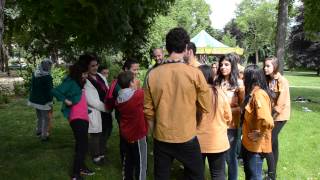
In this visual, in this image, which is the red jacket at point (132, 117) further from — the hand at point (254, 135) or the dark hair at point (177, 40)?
the dark hair at point (177, 40)

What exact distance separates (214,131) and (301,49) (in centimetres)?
5690

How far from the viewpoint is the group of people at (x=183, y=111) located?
4.15m

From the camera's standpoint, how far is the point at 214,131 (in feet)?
15.9

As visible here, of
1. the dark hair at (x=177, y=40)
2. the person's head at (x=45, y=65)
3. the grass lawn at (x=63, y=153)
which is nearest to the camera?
the dark hair at (x=177, y=40)

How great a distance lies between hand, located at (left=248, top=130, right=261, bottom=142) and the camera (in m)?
5.25

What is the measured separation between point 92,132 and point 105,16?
5.71 ft

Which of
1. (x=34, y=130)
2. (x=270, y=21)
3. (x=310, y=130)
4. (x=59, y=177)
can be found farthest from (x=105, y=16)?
(x=270, y=21)

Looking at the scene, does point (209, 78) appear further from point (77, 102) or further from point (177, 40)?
point (77, 102)

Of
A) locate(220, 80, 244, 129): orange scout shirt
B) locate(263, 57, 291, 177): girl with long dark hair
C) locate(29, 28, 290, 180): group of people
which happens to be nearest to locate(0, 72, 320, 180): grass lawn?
locate(29, 28, 290, 180): group of people

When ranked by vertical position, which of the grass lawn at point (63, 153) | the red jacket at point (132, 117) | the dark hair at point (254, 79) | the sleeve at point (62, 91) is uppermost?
the dark hair at point (254, 79)

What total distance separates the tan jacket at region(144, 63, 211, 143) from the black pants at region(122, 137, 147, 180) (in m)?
1.40

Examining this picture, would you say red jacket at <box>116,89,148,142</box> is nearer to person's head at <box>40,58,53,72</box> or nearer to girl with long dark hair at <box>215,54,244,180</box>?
girl with long dark hair at <box>215,54,244,180</box>

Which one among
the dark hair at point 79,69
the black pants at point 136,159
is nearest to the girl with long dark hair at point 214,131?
the black pants at point 136,159

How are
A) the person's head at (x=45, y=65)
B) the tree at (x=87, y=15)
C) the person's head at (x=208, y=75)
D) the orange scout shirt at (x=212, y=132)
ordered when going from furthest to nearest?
the person's head at (x=45, y=65)
the tree at (x=87, y=15)
the person's head at (x=208, y=75)
the orange scout shirt at (x=212, y=132)
